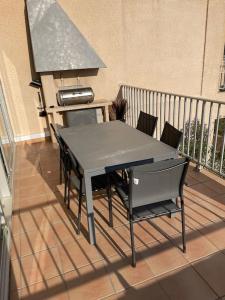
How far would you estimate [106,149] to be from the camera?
2.24 metres

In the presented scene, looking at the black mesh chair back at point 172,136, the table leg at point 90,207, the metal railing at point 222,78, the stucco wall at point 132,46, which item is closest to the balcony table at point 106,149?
the table leg at point 90,207

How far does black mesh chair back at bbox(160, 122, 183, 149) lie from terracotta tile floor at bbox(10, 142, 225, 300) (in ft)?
2.56

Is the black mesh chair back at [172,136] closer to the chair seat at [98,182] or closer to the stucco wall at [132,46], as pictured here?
the chair seat at [98,182]

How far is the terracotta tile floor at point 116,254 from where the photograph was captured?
166 cm

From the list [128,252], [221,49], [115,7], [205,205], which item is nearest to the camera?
[128,252]

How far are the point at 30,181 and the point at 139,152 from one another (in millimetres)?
2048

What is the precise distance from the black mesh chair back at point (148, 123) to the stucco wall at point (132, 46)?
258 centimetres

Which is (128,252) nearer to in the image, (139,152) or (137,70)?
(139,152)

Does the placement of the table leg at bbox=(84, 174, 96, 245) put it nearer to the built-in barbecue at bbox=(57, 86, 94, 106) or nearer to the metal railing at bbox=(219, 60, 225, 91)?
the built-in barbecue at bbox=(57, 86, 94, 106)

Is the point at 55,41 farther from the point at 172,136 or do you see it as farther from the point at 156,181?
the point at 156,181

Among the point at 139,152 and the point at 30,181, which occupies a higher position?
the point at 139,152

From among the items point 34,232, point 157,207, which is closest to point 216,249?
point 157,207

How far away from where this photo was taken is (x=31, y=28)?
A: 14.3 ft

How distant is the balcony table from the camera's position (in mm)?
1931
